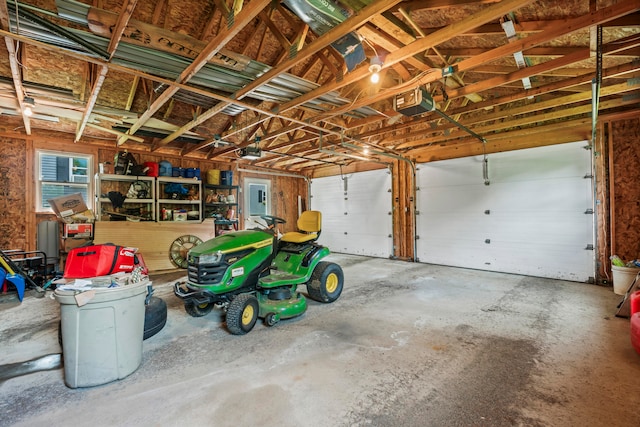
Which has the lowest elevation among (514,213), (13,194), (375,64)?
(514,213)

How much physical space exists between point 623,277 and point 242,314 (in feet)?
16.8

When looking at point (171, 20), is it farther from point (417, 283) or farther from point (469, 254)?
point (469, 254)

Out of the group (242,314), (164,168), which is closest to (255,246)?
(242,314)

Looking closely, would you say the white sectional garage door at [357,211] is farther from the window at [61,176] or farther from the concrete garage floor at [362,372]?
the window at [61,176]

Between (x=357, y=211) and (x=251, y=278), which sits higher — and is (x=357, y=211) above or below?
above

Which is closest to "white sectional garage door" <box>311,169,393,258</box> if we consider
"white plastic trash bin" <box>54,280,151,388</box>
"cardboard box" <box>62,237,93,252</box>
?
"cardboard box" <box>62,237,93,252</box>

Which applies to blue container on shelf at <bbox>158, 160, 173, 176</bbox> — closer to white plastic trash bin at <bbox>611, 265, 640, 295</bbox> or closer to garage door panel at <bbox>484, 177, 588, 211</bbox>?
garage door panel at <bbox>484, 177, 588, 211</bbox>

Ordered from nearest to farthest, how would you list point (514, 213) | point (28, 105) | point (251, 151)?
point (28, 105), point (251, 151), point (514, 213)

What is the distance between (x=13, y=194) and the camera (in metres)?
4.84

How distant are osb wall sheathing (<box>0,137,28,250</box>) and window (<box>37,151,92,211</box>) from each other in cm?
23

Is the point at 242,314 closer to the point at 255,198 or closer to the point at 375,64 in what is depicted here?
the point at 375,64

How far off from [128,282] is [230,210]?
17.7 feet

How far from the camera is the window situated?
5129mm

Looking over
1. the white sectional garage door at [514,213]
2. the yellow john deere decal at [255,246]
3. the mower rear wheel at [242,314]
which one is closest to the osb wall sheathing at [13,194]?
the yellow john deere decal at [255,246]
